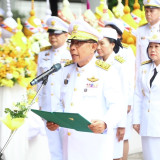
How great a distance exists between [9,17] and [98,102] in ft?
16.5

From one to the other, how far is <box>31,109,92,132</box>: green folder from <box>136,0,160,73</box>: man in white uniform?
3337 millimetres

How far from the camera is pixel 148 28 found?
7.11 m

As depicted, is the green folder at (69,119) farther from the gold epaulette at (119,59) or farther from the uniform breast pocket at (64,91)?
the gold epaulette at (119,59)

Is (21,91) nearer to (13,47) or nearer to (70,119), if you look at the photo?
(13,47)

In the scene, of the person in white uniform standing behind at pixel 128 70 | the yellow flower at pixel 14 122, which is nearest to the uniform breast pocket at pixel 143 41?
the person in white uniform standing behind at pixel 128 70

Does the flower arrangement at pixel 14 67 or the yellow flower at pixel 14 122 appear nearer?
the yellow flower at pixel 14 122

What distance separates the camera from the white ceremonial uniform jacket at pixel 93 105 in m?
4.04

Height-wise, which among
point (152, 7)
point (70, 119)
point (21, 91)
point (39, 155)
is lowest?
point (39, 155)

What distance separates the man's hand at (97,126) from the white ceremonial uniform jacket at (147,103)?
1418 mm

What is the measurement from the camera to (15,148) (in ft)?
18.7

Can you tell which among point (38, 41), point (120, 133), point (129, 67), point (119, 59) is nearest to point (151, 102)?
point (120, 133)

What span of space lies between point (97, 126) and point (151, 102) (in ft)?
4.92

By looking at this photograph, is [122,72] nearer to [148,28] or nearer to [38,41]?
[148,28]

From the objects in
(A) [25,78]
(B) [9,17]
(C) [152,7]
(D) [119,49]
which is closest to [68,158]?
(A) [25,78]
